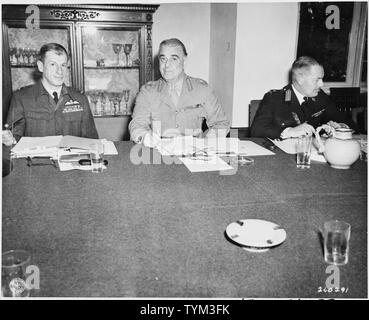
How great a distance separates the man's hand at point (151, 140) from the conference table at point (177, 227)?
283 mm

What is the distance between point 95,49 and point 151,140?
2188mm

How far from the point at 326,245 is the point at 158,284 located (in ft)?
1.38

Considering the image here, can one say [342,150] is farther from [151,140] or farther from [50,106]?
[50,106]

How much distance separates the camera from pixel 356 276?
0.84m

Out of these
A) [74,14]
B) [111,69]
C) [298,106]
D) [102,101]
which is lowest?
[102,101]

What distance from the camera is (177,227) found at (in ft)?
3.40

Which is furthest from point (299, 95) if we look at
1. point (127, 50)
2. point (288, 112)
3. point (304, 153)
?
point (127, 50)

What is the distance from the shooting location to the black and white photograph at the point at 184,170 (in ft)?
2.71

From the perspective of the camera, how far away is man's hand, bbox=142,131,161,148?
1881 mm

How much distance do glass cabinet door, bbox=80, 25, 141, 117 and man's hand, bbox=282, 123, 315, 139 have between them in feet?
6.78

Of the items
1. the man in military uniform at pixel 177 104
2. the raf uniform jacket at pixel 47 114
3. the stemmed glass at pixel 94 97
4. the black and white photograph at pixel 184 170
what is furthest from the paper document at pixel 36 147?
the stemmed glass at pixel 94 97

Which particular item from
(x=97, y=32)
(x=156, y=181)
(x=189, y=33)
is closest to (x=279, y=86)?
(x=189, y=33)
